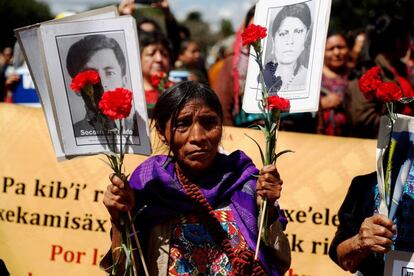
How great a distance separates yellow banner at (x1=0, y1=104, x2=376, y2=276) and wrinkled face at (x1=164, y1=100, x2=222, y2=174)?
5.64 feet

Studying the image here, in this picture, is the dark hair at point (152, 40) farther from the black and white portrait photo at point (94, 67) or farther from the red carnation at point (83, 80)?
the red carnation at point (83, 80)

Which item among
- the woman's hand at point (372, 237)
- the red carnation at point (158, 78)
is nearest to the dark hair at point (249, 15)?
the red carnation at point (158, 78)

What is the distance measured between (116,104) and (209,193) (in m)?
0.55

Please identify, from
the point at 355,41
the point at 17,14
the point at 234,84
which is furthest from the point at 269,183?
the point at 17,14

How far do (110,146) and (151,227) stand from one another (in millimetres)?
374

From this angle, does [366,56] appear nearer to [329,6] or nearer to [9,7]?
[329,6]

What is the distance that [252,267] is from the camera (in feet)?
12.2

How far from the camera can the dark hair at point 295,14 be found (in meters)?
3.92

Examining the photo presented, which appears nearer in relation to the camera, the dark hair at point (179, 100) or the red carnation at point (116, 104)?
the red carnation at point (116, 104)

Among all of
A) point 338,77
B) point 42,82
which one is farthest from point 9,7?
point 42,82

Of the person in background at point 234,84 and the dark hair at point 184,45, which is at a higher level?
the person in background at point 234,84

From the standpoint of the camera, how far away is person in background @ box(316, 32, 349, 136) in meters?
7.01

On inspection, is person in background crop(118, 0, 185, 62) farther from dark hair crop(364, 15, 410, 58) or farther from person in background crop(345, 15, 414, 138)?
dark hair crop(364, 15, 410, 58)

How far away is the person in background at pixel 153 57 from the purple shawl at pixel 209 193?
8.45 feet
